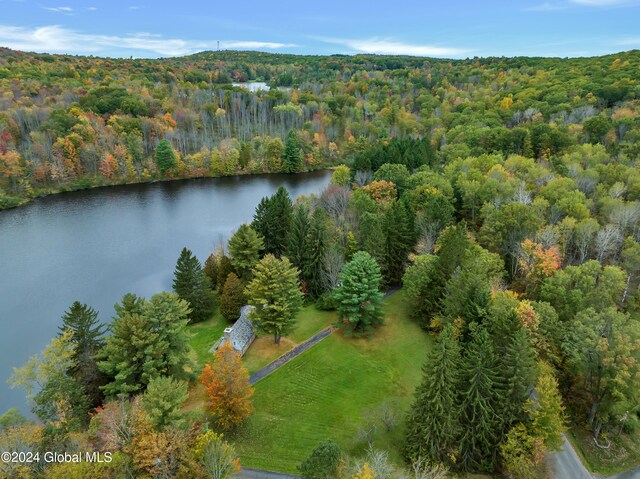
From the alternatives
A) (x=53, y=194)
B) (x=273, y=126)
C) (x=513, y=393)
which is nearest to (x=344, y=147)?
(x=273, y=126)

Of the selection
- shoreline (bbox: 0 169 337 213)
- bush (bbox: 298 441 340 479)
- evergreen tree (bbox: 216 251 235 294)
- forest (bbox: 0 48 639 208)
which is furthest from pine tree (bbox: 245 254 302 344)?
shoreline (bbox: 0 169 337 213)

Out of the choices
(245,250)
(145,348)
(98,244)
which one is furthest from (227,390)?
(98,244)

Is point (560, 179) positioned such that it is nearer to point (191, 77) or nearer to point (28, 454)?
point (28, 454)

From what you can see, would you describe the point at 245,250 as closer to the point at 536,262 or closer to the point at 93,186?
the point at 536,262

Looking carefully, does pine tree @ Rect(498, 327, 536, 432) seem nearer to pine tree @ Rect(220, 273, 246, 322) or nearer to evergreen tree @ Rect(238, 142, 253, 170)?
pine tree @ Rect(220, 273, 246, 322)

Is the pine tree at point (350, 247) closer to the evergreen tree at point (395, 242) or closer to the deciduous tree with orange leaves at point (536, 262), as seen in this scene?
the evergreen tree at point (395, 242)
